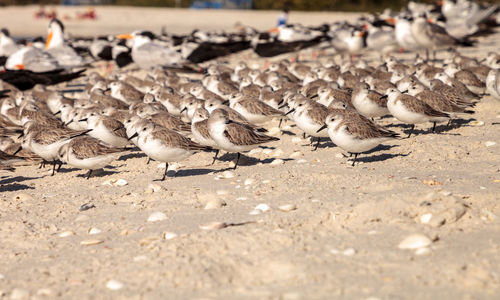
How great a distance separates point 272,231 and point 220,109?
4262 millimetres

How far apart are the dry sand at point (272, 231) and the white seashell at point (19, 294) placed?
17 millimetres

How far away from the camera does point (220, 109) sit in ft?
34.4

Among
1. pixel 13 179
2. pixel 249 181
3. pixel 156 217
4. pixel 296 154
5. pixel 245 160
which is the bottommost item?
pixel 13 179

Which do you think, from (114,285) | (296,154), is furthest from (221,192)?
(114,285)

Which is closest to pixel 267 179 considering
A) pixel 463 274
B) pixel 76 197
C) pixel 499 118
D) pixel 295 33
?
pixel 76 197

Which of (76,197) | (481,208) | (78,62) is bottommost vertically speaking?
(78,62)

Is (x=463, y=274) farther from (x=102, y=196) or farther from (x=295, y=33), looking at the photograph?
(x=295, y=33)

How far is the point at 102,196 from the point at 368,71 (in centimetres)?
940

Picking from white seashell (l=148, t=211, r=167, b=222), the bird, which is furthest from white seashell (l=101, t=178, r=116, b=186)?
white seashell (l=148, t=211, r=167, b=222)

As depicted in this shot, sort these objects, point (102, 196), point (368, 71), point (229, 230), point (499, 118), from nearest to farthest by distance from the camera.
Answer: point (229, 230), point (102, 196), point (499, 118), point (368, 71)

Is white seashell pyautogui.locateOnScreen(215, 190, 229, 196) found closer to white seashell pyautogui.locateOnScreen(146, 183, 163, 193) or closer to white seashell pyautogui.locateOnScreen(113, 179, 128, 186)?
white seashell pyautogui.locateOnScreen(146, 183, 163, 193)

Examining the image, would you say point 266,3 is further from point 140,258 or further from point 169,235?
point 140,258

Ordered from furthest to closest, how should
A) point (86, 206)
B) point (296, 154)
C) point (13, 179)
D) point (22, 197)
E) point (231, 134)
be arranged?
point (296, 154) < point (13, 179) < point (231, 134) < point (22, 197) < point (86, 206)

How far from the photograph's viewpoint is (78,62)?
21.7 metres
